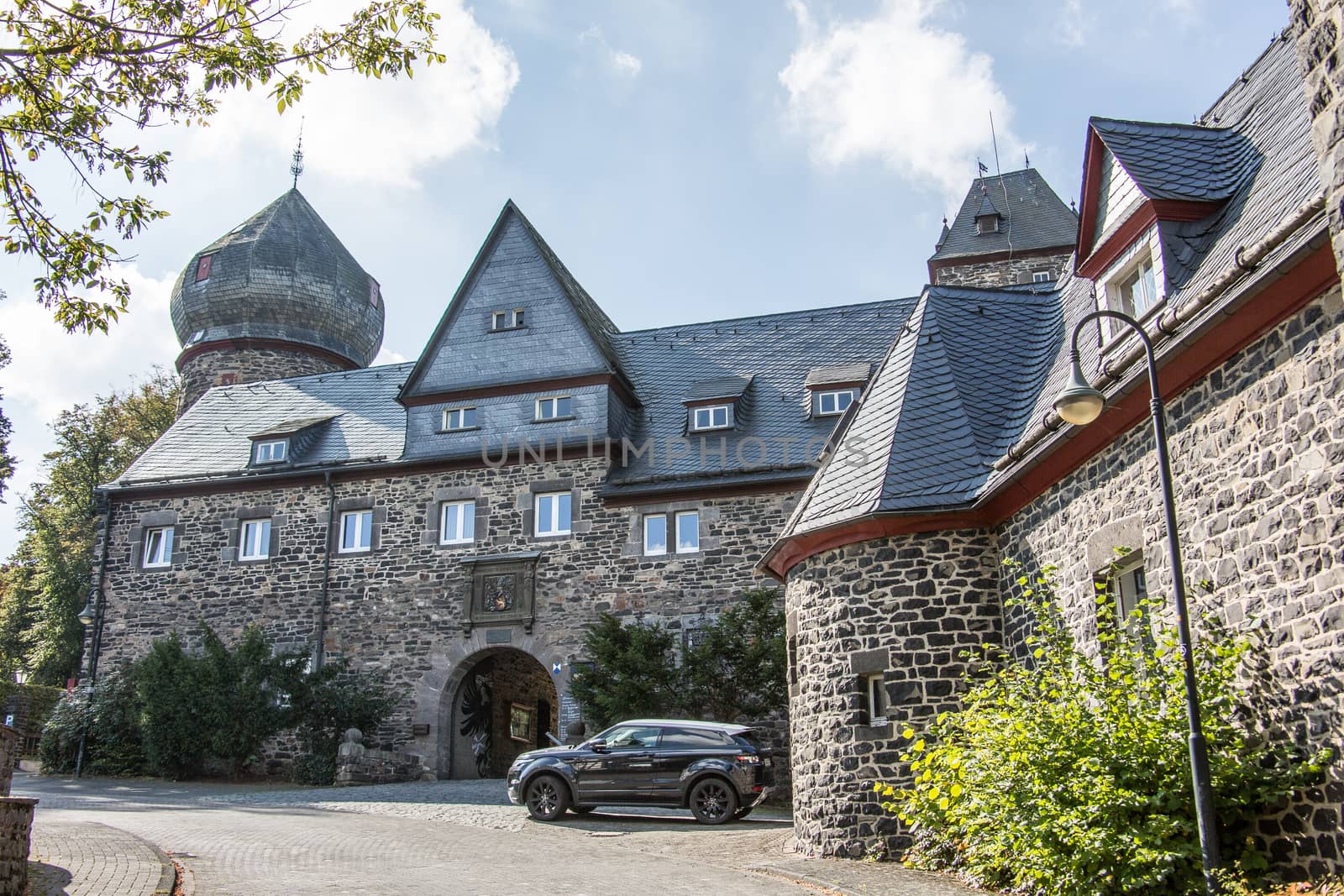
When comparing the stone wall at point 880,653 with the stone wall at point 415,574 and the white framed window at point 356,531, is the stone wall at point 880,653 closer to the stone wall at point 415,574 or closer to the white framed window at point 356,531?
the stone wall at point 415,574

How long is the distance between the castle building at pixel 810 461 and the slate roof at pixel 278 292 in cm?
11

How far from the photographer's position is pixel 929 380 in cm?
1352

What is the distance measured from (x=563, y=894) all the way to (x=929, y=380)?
7.30m

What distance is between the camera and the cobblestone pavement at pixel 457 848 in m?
9.39

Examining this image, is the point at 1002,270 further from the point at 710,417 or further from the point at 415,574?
the point at 415,574

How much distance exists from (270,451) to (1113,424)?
19981 mm

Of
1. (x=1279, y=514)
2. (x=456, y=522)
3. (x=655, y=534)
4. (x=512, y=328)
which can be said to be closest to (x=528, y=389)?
(x=512, y=328)

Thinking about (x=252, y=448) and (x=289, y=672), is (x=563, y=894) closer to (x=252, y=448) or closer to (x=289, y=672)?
(x=289, y=672)

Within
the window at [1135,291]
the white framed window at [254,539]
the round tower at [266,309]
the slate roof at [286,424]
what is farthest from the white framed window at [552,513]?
the window at [1135,291]

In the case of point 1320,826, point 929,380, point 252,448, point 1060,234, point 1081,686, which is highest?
point 1060,234

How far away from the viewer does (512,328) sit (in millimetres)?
24406

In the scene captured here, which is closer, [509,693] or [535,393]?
[535,393]

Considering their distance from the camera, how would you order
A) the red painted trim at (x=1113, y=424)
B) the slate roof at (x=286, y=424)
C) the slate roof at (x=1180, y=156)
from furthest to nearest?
the slate roof at (x=286, y=424) → the slate roof at (x=1180, y=156) → the red painted trim at (x=1113, y=424)

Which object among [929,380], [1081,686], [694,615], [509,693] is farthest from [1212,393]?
[509,693]
